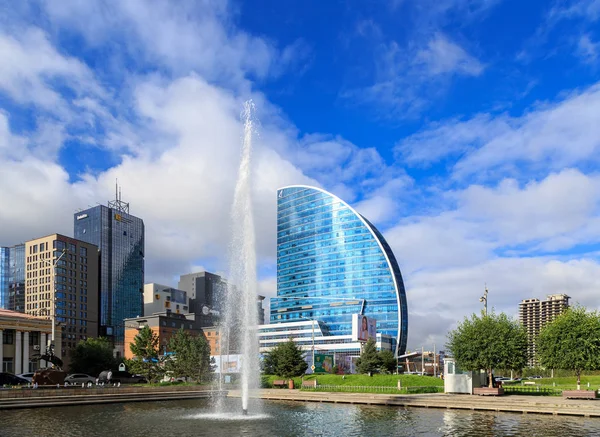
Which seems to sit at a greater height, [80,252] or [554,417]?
[80,252]

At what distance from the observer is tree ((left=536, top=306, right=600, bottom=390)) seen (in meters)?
48.8

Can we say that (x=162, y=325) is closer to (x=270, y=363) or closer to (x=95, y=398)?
(x=270, y=363)

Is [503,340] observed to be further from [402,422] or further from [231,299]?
[231,299]

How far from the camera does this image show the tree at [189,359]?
72.5 metres

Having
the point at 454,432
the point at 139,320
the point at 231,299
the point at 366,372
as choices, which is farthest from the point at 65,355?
the point at 454,432

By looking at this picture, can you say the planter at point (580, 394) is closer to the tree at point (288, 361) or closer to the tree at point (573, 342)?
the tree at point (573, 342)

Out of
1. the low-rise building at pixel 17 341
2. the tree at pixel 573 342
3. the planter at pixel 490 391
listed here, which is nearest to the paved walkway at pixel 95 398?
the planter at pixel 490 391

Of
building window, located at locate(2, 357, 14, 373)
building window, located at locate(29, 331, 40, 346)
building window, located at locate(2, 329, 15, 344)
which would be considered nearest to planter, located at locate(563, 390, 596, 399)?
building window, located at locate(2, 329, 15, 344)

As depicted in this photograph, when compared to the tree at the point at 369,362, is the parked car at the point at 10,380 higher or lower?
higher

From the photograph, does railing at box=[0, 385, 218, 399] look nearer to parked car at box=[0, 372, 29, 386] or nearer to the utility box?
parked car at box=[0, 372, 29, 386]

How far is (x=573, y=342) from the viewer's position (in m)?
49.4

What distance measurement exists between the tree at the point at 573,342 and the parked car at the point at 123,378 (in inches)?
2100

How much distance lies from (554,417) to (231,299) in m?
28.3

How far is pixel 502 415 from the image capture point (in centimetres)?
3694
